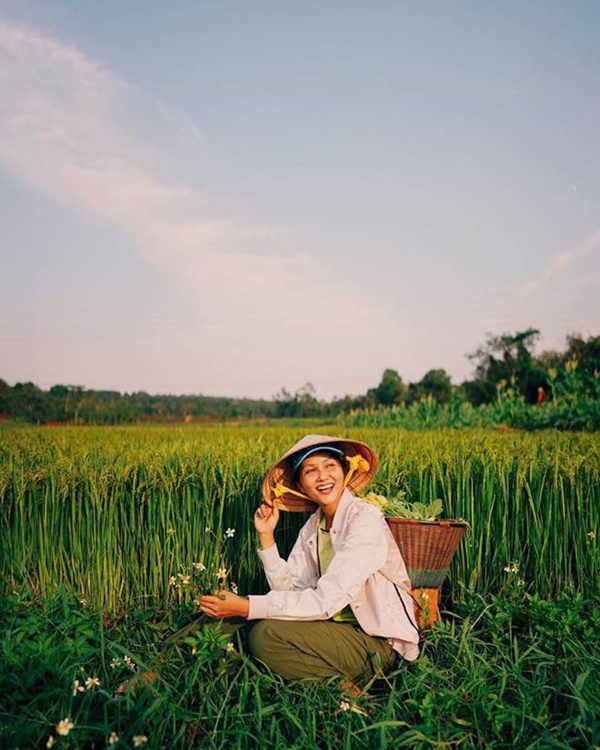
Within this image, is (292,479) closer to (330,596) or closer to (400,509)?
(400,509)

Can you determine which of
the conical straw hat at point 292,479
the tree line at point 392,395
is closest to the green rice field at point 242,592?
the conical straw hat at point 292,479

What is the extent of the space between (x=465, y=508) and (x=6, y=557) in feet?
9.36

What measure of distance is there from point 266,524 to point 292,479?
31cm

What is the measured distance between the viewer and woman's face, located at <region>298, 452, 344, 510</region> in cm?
331

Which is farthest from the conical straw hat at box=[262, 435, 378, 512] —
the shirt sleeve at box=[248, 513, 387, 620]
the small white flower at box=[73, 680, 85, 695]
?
the small white flower at box=[73, 680, 85, 695]

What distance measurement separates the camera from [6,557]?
15.3 ft

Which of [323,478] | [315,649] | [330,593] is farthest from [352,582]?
[323,478]

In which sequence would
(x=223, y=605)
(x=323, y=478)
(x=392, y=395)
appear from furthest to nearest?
(x=392, y=395) → (x=323, y=478) → (x=223, y=605)

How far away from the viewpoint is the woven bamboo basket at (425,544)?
11.8ft

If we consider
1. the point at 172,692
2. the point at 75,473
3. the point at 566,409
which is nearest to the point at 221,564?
the point at 75,473

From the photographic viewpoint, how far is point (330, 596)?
299cm

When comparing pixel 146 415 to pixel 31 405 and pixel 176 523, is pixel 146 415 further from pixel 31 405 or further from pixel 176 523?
pixel 176 523

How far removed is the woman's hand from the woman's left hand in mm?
474

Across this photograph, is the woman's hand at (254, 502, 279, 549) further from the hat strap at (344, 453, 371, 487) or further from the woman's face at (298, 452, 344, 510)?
the hat strap at (344, 453, 371, 487)
